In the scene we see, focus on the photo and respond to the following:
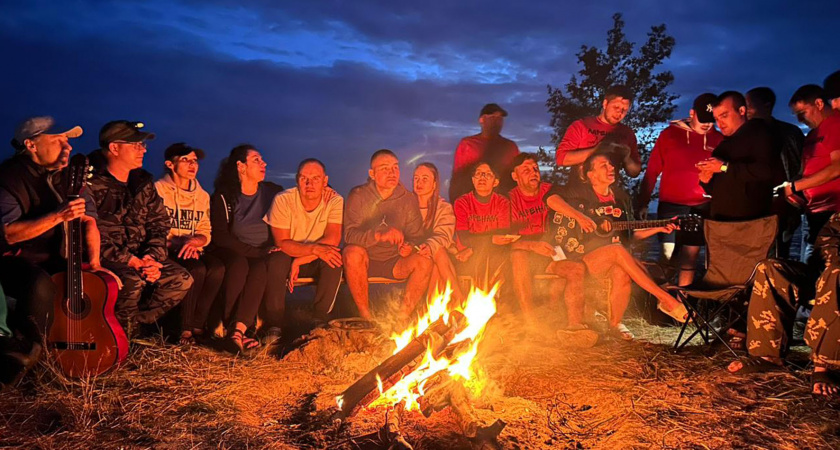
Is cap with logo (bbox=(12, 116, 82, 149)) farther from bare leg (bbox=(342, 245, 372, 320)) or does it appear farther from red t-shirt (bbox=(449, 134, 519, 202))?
red t-shirt (bbox=(449, 134, 519, 202))

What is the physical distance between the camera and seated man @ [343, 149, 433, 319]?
5.83 m

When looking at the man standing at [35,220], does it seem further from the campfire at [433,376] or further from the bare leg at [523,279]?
the bare leg at [523,279]

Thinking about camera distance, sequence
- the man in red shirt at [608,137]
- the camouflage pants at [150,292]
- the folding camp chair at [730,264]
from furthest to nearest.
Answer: the man in red shirt at [608,137] < the camouflage pants at [150,292] < the folding camp chair at [730,264]

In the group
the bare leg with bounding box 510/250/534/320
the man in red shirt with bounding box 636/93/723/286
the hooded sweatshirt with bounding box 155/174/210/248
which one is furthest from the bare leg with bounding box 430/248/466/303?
the man in red shirt with bounding box 636/93/723/286

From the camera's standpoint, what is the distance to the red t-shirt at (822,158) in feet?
15.7

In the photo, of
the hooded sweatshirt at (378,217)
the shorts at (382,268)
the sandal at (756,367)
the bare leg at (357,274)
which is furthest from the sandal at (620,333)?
the bare leg at (357,274)

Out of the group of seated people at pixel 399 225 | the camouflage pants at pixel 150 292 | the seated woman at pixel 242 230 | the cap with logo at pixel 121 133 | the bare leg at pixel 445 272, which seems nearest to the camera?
the group of seated people at pixel 399 225

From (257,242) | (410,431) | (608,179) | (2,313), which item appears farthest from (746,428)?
(2,313)

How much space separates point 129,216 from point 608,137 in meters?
5.30

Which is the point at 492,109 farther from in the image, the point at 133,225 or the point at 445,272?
the point at 133,225

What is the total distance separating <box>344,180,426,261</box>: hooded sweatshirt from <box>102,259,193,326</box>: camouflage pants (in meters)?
1.72

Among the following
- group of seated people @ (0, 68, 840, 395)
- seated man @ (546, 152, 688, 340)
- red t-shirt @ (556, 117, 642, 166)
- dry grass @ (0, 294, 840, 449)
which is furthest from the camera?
red t-shirt @ (556, 117, 642, 166)

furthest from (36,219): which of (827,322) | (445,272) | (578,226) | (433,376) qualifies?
(827,322)

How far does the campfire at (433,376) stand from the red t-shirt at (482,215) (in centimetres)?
201
